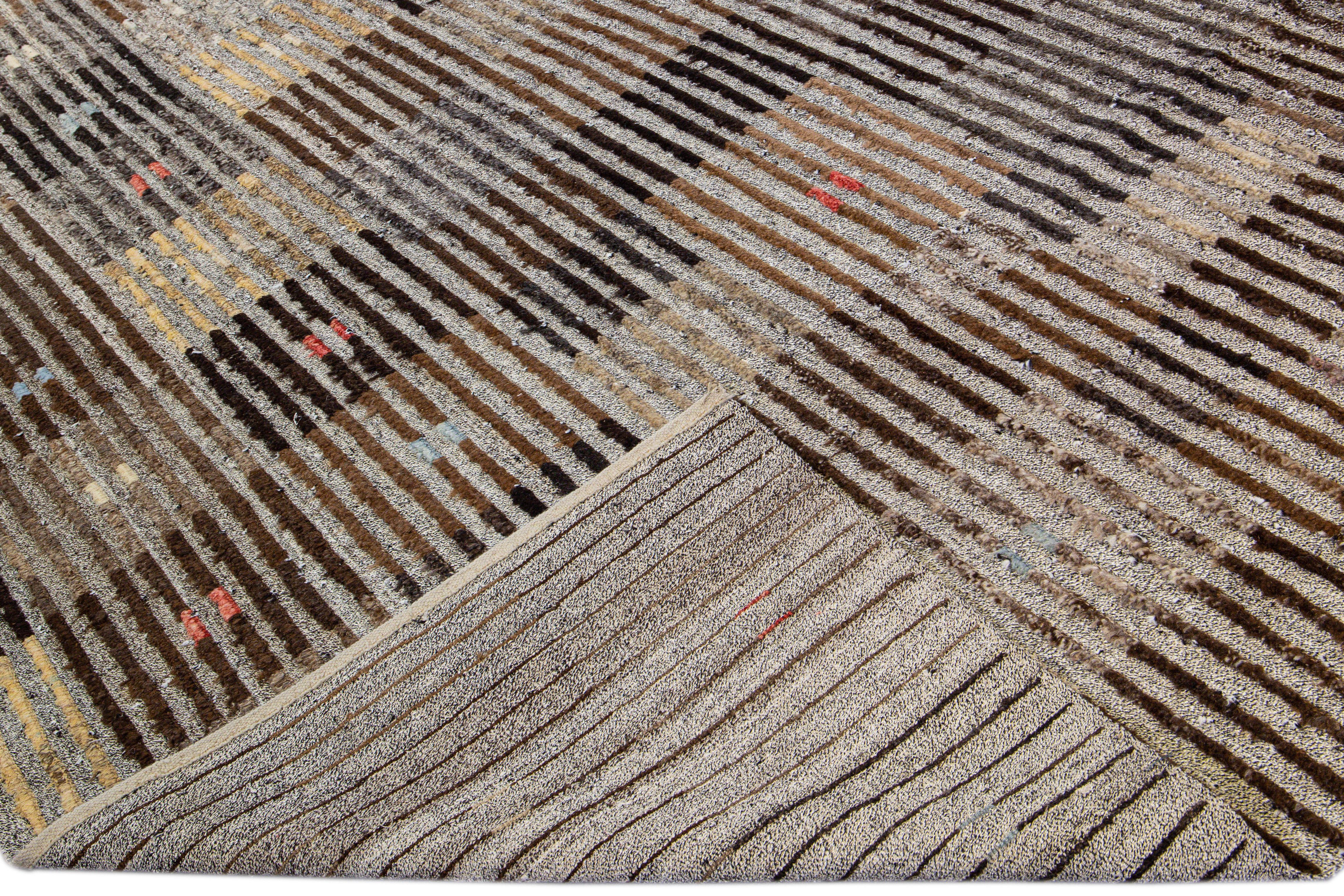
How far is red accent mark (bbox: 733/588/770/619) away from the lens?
1.07 metres

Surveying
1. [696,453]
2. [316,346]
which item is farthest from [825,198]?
[316,346]

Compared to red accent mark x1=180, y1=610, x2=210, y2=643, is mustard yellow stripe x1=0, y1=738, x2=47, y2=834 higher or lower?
lower

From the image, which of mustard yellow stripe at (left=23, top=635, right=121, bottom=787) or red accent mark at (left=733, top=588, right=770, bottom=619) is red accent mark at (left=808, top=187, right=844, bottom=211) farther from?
mustard yellow stripe at (left=23, top=635, right=121, bottom=787)

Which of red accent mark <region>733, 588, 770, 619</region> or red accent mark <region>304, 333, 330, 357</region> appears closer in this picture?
red accent mark <region>733, 588, 770, 619</region>

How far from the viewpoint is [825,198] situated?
141 cm

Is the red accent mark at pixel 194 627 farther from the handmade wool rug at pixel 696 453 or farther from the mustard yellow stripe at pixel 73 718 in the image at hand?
the mustard yellow stripe at pixel 73 718

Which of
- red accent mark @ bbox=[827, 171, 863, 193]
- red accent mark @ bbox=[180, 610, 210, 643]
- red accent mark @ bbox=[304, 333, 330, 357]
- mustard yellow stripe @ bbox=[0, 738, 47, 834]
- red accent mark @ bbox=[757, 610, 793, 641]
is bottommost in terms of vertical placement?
mustard yellow stripe @ bbox=[0, 738, 47, 834]

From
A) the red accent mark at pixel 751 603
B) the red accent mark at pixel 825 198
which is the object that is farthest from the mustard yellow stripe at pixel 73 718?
the red accent mark at pixel 825 198

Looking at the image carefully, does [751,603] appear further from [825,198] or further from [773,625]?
[825,198]

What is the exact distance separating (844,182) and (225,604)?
1.03 metres

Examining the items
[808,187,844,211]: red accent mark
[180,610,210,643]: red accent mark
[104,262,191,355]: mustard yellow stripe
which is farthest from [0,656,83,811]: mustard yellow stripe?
[808,187,844,211]: red accent mark

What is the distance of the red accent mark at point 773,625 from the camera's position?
1.05m

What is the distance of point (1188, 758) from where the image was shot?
3.12 ft

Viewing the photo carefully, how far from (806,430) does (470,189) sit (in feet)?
2.24
